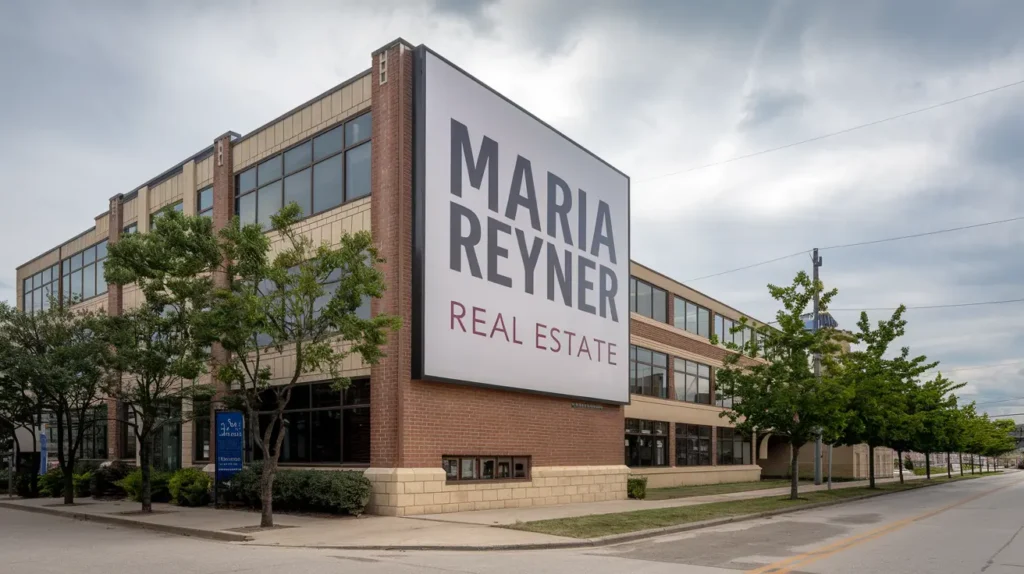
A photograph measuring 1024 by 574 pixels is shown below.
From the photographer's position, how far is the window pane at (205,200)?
29.4m

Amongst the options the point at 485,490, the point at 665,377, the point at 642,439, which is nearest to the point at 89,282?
the point at 485,490

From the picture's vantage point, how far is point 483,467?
2366 cm

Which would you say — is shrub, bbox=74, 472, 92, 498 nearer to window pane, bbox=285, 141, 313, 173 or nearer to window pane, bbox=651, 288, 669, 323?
window pane, bbox=285, 141, 313, 173

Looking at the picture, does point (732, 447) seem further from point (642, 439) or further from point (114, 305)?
point (114, 305)

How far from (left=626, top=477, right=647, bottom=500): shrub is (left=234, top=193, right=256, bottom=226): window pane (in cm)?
1542

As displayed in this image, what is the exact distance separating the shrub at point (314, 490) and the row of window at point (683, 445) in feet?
59.4

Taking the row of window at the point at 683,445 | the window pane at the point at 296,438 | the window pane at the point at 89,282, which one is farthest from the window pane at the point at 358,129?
the window pane at the point at 89,282

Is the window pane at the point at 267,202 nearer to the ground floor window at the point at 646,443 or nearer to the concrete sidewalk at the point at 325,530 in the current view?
the concrete sidewalk at the point at 325,530

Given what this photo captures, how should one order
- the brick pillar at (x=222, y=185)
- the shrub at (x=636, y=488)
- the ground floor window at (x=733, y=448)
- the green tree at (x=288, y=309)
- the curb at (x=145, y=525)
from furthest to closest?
1. the ground floor window at (x=733, y=448)
2. the shrub at (x=636, y=488)
3. the brick pillar at (x=222, y=185)
4. the green tree at (x=288, y=309)
5. the curb at (x=145, y=525)

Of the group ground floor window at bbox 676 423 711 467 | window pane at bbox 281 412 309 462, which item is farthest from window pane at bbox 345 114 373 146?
ground floor window at bbox 676 423 711 467

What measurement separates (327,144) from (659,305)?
21080mm

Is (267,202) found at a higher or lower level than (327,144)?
lower

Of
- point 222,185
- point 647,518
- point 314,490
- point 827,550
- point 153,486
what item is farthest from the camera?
point 222,185

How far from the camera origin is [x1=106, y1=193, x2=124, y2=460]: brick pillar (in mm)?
34156
